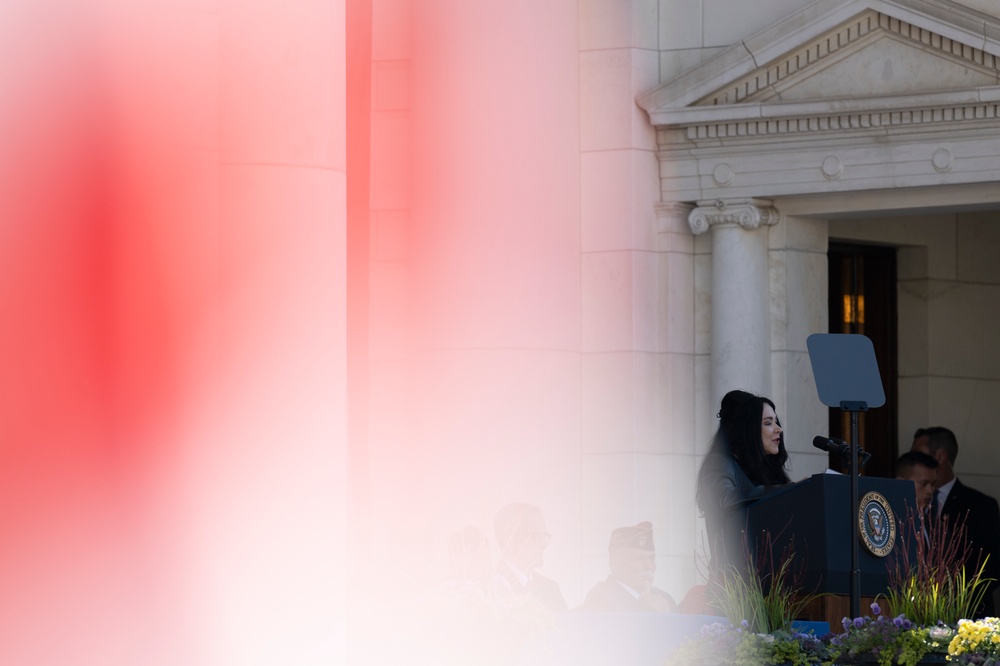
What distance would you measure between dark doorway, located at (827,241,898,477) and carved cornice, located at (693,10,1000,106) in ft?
7.81

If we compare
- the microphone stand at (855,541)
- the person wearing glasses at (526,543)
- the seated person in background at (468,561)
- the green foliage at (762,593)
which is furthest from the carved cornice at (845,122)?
the seated person in background at (468,561)

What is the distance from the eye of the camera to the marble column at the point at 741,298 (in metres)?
11.9

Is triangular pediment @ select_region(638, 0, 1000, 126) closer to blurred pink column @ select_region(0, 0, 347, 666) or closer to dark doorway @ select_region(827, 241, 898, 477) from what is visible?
dark doorway @ select_region(827, 241, 898, 477)

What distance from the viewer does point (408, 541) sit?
303 inches

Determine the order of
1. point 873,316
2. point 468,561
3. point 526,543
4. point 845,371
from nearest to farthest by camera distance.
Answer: point 468,561, point 845,371, point 526,543, point 873,316

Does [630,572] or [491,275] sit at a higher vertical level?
[491,275]

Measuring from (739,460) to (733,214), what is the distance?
11.5ft

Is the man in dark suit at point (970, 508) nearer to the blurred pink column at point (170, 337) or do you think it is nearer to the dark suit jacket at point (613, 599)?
the dark suit jacket at point (613, 599)

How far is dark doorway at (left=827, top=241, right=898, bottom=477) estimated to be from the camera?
549 inches

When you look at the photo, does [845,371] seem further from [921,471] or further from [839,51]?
[839,51]

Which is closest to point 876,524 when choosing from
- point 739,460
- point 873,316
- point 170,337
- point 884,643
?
point 739,460

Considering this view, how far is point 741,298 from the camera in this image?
11.9m

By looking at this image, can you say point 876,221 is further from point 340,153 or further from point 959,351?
point 340,153

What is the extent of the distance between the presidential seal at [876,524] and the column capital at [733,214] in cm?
413
